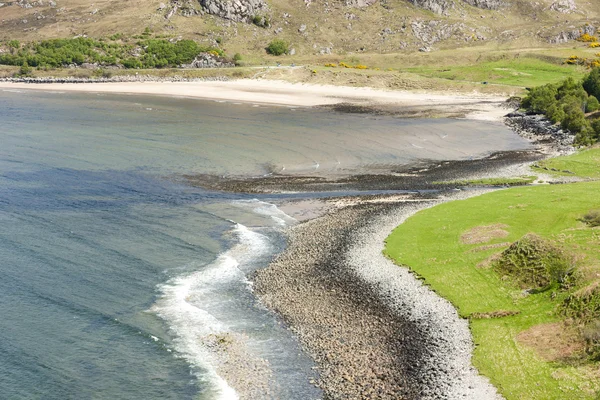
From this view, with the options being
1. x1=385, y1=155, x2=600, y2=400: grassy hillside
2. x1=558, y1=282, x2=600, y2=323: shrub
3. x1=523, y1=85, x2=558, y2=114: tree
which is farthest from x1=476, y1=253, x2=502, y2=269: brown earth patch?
x1=523, y1=85, x2=558, y2=114: tree

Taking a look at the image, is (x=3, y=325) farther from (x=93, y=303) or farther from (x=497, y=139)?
(x=497, y=139)

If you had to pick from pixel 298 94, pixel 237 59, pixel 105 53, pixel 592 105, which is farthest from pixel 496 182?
pixel 105 53

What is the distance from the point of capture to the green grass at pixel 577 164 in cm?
7756

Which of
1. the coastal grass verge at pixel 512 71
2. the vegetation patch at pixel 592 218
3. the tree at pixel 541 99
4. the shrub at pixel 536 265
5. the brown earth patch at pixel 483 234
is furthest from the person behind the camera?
the coastal grass verge at pixel 512 71

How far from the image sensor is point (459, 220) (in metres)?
56.4

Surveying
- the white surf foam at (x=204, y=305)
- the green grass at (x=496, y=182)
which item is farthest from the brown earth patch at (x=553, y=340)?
Answer: the green grass at (x=496, y=182)

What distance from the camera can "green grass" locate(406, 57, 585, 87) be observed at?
16500cm

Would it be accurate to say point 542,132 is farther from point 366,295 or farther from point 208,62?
point 208,62

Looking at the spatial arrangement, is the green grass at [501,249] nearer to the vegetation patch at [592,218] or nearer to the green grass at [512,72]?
the vegetation patch at [592,218]

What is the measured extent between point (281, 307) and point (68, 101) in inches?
4711

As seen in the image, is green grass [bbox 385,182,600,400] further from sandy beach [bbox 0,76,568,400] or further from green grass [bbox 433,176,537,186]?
green grass [bbox 433,176,537,186]

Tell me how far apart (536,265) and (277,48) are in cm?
15916

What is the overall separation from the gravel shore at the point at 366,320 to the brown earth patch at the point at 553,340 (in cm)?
346

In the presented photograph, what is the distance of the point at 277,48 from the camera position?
625ft
